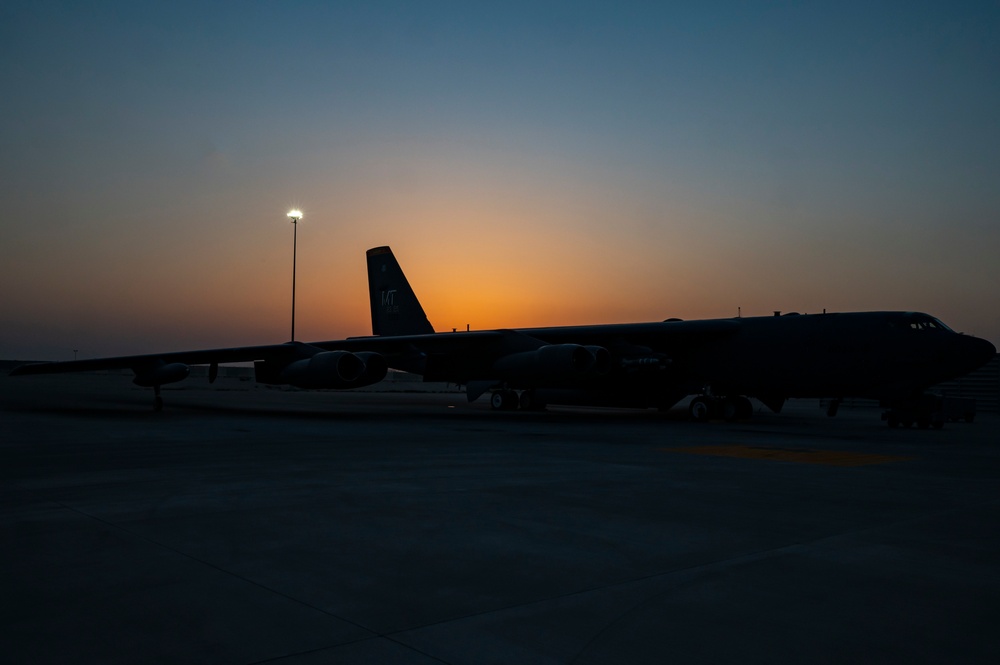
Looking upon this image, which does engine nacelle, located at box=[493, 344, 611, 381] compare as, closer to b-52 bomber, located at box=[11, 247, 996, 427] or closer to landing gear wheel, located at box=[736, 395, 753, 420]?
b-52 bomber, located at box=[11, 247, 996, 427]

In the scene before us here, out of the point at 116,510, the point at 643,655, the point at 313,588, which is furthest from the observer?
the point at 116,510

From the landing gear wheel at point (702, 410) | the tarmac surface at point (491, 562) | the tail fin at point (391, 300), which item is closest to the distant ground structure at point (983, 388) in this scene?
the landing gear wheel at point (702, 410)

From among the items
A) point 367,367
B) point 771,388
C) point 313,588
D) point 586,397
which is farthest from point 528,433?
point 313,588

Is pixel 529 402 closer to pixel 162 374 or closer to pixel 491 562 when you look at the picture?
pixel 162 374

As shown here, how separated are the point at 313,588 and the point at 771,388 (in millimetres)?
17296

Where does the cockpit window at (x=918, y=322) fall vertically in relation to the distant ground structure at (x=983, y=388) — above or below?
above

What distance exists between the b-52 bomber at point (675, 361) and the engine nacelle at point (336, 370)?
3 cm

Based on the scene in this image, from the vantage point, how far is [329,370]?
719 inches

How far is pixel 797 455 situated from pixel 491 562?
7836mm

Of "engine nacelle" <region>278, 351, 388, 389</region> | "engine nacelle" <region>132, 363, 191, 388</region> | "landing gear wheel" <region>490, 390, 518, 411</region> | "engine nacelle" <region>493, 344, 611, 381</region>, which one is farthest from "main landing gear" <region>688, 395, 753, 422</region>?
"engine nacelle" <region>132, 363, 191, 388</region>

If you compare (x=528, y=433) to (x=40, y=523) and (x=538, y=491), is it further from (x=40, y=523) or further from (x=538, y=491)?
(x=40, y=523)

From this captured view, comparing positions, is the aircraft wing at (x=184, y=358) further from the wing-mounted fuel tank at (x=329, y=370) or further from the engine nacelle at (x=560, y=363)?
the engine nacelle at (x=560, y=363)

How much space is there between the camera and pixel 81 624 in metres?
3.08

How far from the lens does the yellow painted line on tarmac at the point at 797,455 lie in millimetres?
9969
